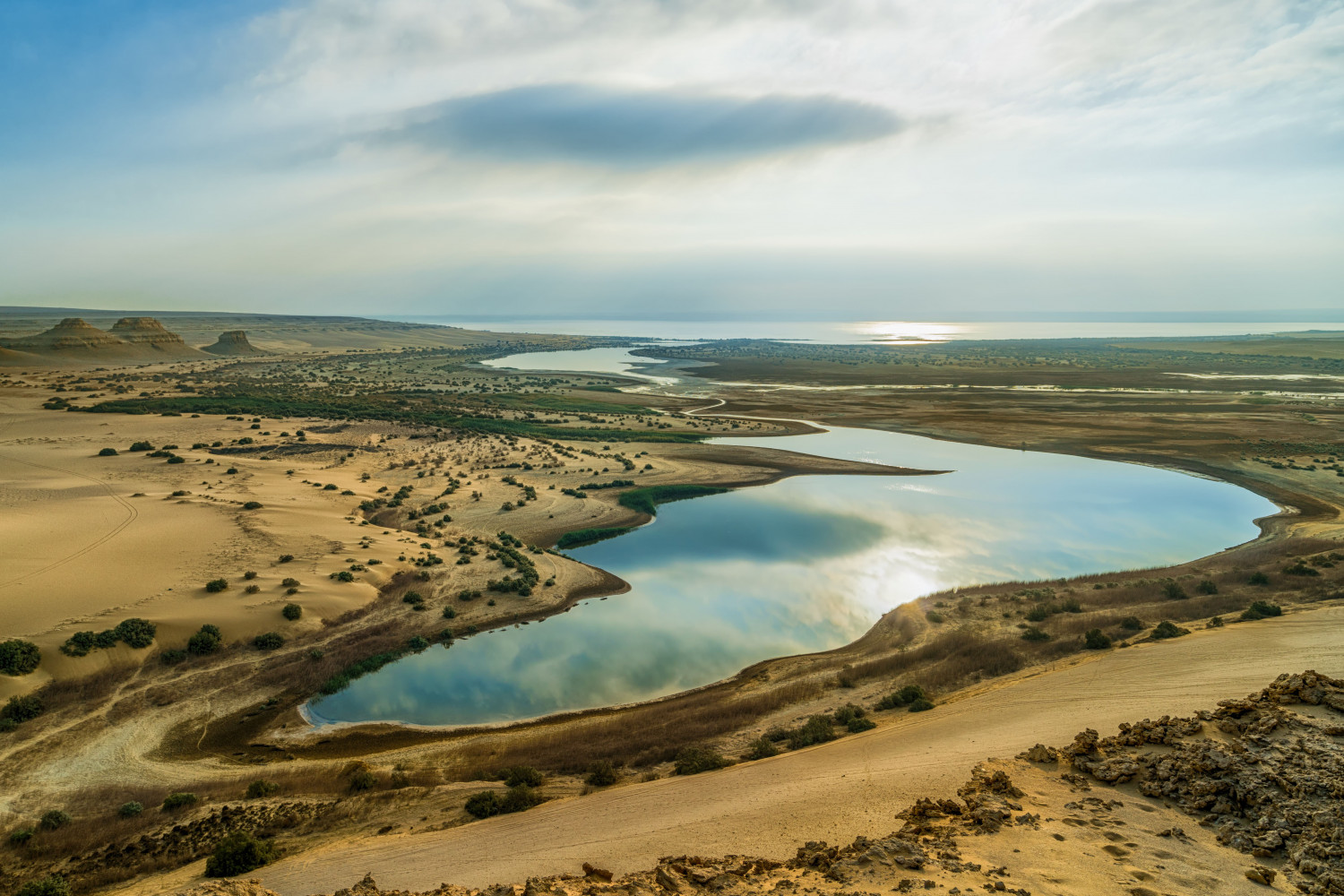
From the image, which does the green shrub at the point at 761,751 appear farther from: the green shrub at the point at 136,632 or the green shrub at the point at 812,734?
the green shrub at the point at 136,632

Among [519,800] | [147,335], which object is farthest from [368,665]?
[147,335]

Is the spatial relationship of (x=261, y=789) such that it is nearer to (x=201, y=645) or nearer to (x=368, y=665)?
(x=368, y=665)

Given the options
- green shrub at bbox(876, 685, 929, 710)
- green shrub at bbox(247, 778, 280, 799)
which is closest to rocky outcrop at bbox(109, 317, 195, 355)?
green shrub at bbox(247, 778, 280, 799)

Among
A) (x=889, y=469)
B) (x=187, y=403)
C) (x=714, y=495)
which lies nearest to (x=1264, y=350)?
(x=889, y=469)

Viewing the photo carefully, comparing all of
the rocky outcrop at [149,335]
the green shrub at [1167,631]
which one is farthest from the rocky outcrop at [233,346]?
the green shrub at [1167,631]

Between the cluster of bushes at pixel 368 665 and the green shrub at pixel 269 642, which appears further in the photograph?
the green shrub at pixel 269 642

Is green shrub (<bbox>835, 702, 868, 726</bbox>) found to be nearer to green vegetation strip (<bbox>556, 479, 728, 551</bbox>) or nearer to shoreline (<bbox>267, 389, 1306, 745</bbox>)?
shoreline (<bbox>267, 389, 1306, 745</bbox>)
